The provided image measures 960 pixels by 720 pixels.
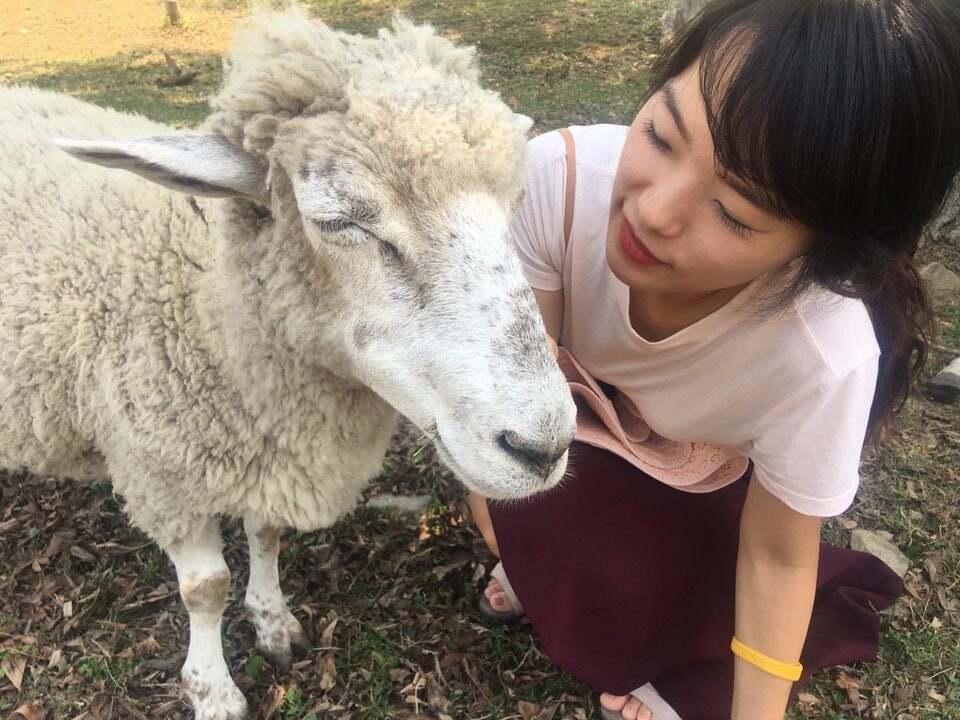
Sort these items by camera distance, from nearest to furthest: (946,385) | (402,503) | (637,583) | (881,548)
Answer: (637,583) < (881,548) < (402,503) < (946,385)

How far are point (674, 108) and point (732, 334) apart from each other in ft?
2.23

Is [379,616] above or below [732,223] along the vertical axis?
below

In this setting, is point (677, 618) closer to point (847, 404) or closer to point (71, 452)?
point (847, 404)

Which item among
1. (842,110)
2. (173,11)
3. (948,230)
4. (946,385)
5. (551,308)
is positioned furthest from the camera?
(173,11)

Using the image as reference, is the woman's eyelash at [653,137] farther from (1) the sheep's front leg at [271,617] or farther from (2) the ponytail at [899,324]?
(1) the sheep's front leg at [271,617]

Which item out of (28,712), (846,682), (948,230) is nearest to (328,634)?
(28,712)

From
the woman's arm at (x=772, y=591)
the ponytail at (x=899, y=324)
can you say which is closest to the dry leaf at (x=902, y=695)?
the woman's arm at (x=772, y=591)

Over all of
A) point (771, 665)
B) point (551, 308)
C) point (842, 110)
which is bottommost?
point (771, 665)

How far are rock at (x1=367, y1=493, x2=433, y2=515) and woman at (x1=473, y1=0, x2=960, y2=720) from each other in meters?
0.46

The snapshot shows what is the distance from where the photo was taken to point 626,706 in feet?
8.46

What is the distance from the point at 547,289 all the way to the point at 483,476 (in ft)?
2.87

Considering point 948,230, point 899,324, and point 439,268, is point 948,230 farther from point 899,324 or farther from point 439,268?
point 439,268

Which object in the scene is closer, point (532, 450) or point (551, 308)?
point (532, 450)

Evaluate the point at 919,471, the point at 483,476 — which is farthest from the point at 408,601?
the point at 919,471
